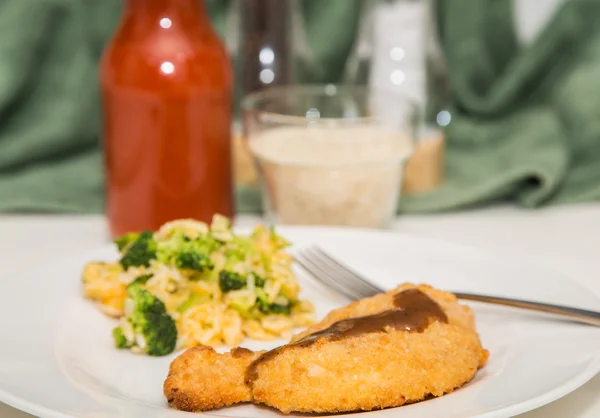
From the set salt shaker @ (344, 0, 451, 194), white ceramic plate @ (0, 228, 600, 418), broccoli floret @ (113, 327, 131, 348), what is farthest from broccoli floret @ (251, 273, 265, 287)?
salt shaker @ (344, 0, 451, 194)

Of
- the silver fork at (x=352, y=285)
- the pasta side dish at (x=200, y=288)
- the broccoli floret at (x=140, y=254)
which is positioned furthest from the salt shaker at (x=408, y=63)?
the broccoli floret at (x=140, y=254)

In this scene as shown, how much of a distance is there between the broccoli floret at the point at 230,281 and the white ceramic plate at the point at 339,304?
0.10 metres

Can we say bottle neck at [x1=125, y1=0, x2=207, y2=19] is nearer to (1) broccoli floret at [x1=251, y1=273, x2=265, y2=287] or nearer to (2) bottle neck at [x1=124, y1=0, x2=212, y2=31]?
(2) bottle neck at [x1=124, y1=0, x2=212, y2=31]

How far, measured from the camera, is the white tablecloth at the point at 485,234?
6.51ft

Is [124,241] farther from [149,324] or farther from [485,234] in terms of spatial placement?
[485,234]

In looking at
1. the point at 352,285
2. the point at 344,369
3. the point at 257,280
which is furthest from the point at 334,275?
the point at 344,369

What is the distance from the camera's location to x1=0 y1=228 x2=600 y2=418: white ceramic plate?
1.09 metres

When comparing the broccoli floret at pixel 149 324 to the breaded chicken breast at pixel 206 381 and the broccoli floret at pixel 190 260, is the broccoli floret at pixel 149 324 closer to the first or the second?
the broccoli floret at pixel 190 260

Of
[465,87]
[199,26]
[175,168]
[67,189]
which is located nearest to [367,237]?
[175,168]

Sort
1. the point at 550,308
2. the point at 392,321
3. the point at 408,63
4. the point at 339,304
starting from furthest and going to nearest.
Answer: the point at 408,63
the point at 339,304
the point at 550,308
the point at 392,321

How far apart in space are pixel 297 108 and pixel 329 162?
0.32 m

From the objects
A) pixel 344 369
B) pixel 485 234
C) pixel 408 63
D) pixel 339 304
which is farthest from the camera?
pixel 408 63

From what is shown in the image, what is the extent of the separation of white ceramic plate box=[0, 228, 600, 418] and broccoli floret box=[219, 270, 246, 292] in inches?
4.1

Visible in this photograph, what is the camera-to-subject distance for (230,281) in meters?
1.50
